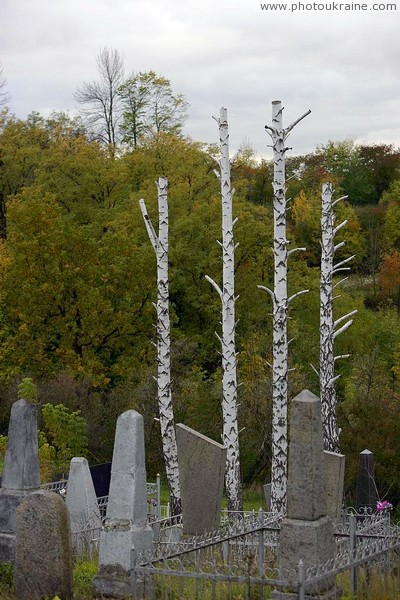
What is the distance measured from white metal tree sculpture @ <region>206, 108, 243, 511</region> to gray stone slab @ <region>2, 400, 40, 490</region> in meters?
7.59

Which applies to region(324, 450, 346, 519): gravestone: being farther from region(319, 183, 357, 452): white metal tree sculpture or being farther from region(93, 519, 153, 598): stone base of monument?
region(319, 183, 357, 452): white metal tree sculpture

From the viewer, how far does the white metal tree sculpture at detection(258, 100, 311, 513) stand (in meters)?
18.5

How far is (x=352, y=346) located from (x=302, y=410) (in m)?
32.6

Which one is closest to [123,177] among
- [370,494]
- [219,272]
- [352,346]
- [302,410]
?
[219,272]

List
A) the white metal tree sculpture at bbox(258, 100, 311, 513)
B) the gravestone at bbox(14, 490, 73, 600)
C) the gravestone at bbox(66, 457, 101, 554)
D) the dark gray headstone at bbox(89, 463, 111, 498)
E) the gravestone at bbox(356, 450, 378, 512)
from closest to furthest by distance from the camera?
the gravestone at bbox(14, 490, 73, 600) → the gravestone at bbox(66, 457, 101, 554) → the gravestone at bbox(356, 450, 378, 512) → the white metal tree sculpture at bbox(258, 100, 311, 513) → the dark gray headstone at bbox(89, 463, 111, 498)

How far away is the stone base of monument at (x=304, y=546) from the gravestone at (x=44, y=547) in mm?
2363

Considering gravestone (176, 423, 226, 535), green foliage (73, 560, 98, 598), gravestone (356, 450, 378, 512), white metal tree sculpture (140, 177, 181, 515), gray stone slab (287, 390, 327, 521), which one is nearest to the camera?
gray stone slab (287, 390, 327, 521)

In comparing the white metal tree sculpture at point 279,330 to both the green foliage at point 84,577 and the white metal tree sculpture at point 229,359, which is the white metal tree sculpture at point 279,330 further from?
the green foliage at point 84,577

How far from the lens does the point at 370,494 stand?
1839 centimetres

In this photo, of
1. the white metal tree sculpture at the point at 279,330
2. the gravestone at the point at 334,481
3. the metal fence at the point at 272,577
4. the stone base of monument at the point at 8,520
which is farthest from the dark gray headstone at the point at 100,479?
the metal fence at the point at 272,577

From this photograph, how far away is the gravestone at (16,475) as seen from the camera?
11.9 metres

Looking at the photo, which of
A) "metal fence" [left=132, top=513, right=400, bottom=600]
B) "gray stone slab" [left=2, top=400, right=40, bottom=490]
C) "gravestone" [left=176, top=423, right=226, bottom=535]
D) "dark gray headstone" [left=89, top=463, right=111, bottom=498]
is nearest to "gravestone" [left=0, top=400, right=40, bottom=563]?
"gray stone slab" [left=2, top=400, right=40, bottom=490]

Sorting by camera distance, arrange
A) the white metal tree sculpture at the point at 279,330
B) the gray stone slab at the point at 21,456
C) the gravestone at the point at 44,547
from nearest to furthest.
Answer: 1. the gravestone at the point at 44,547
2. the gray stone slab at the point at 21,456
3. the white metal tree sculpture at the point at 279,330

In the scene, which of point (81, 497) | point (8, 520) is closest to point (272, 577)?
point (8, 520)
